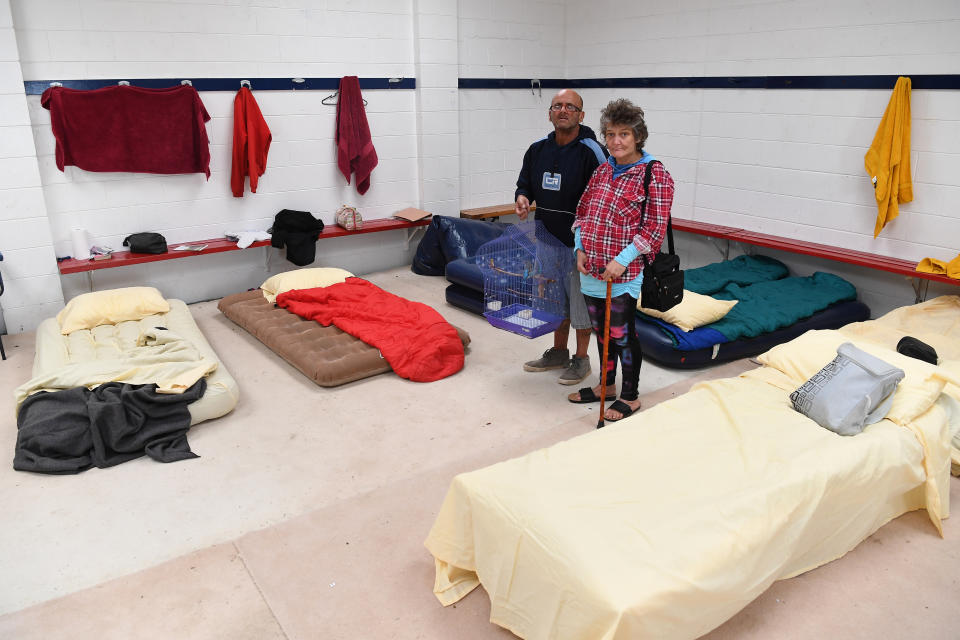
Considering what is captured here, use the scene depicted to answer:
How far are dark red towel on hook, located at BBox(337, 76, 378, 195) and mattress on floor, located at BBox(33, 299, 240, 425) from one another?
6.20 feet

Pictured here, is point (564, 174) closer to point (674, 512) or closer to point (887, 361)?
point (887, 361)

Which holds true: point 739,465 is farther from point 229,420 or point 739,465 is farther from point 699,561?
point 229,420

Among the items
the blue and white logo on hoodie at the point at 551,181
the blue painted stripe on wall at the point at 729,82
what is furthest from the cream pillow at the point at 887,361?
the blue painted stripe on wall at the point at 729,82

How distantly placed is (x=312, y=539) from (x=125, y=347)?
201 cm

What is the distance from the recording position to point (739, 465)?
2428mm

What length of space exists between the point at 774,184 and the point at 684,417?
3353 millimetres

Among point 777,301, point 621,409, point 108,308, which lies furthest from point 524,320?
point 108,308

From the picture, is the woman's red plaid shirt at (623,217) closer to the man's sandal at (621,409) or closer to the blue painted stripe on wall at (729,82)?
the man's sandal at (621,409)

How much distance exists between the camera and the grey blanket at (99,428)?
3135 millimetres

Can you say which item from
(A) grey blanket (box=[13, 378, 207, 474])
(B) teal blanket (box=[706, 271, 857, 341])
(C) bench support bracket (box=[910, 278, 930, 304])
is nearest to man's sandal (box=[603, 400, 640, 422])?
(B) teal blanket (box=[706, 271, 857, 341])

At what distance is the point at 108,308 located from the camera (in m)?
4.45

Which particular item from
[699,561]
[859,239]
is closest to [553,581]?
[699,561]

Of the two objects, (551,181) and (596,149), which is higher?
(596,149)

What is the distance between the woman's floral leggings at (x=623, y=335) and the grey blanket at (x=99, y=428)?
2.00 m
